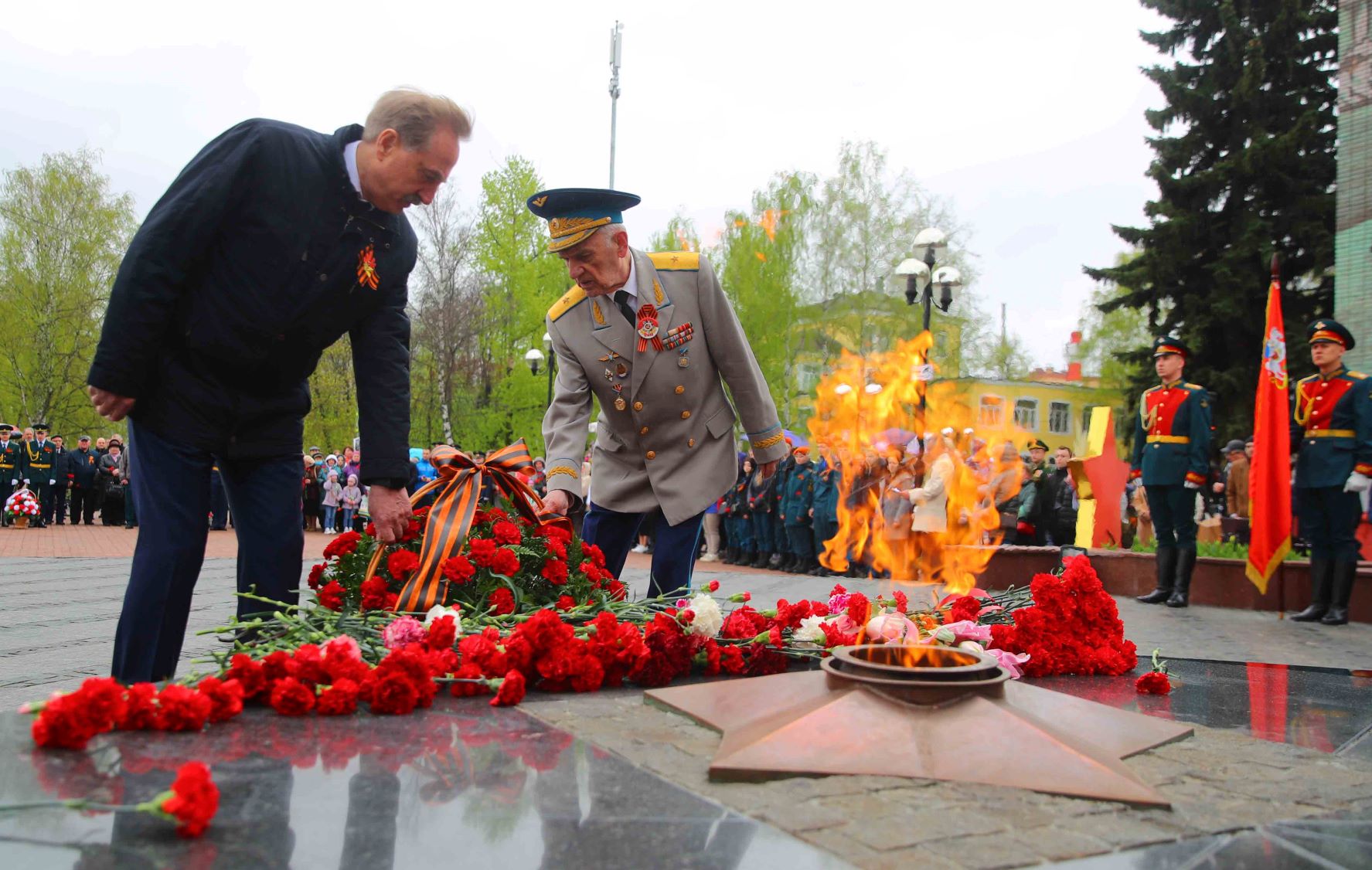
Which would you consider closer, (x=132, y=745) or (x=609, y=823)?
(x=609, y=823)

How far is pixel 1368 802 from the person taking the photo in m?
2.16

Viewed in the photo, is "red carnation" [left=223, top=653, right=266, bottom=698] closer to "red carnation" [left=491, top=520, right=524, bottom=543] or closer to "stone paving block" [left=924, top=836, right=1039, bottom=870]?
"red carnation" [left=491, top=520, right=524, bottom=543]

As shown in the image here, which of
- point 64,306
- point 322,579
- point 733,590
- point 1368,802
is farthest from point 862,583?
point 64,306

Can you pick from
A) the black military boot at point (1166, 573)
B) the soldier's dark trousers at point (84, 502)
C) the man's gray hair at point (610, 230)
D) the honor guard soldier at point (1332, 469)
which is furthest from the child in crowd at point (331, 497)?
the man's gray hair at point (610, 230)

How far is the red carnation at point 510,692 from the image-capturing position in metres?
2.73

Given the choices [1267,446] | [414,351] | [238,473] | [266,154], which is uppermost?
[414,351]

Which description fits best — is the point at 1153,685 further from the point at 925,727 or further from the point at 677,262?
the point at 677,262

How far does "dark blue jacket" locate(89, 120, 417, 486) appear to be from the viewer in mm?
3111

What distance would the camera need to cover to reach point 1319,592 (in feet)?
24.8

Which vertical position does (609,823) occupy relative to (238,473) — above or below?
below

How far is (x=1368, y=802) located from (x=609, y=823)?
155 centimetres

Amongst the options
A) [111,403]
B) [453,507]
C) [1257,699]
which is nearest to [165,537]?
[111,403]

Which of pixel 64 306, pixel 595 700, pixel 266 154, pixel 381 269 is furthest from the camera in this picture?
pixel 64 306

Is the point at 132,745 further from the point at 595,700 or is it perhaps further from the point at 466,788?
the point at 595,700
